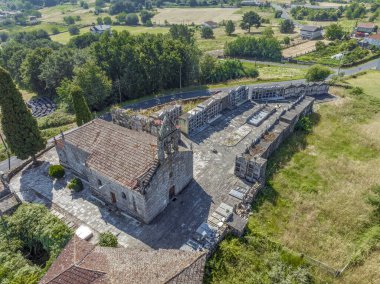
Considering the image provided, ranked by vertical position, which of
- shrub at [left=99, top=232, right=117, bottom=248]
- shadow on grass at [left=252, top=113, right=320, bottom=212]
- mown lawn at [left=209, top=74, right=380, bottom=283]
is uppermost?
shrub at [left=99, top=232, right=117, bottom=248]

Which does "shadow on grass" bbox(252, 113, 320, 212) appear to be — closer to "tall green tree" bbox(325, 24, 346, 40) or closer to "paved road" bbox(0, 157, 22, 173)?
"paved road" bbox(0, 157, 22, 173)

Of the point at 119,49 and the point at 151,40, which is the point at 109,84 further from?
the point at 151,40

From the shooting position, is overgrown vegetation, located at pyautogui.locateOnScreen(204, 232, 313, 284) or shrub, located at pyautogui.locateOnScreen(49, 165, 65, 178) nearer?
overgrown vegetation, located at pyautogui.locateOnScreen(204, 232, 313, 284)

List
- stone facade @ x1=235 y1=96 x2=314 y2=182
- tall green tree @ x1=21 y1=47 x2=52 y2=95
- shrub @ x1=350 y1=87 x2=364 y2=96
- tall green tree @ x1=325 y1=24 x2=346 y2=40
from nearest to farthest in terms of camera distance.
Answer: stone facade @ x1=235 y1=96 x2=314 y2=182 → shrub @ x1=350 y1=87 x2=364 y2=96 → tall green tree @ x1=21 y1=47 x2=52 y2=95 → tall green tree @ x1=325 y1=24 x2=346 y2=40

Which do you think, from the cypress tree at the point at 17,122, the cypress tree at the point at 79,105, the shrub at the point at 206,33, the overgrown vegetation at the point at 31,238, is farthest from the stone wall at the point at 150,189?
the shrub at the point at 206,33

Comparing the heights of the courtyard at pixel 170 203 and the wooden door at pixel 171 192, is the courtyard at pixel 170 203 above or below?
below

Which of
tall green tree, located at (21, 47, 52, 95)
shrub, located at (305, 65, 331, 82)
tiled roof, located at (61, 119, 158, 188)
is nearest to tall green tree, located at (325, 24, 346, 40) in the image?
shrub, located at (305, 65, 331, 82)

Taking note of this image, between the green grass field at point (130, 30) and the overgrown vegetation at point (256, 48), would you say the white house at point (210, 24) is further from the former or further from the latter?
the overgrown vegetation at point (256, 48)
